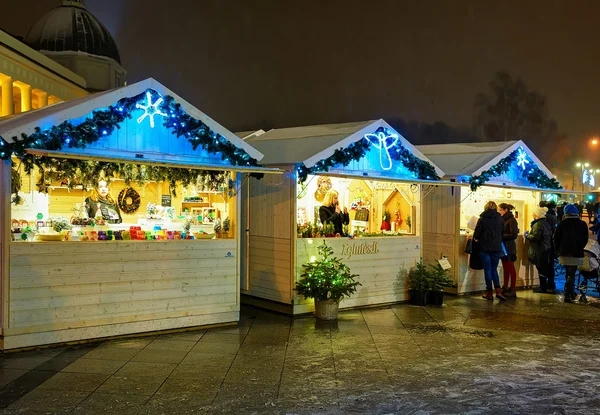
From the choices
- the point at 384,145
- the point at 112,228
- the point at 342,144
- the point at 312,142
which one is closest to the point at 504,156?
the point at 384,145

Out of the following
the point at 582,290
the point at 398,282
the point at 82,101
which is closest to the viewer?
the point at 82,101

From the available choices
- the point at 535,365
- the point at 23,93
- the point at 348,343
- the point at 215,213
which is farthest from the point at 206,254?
the point at 23,93

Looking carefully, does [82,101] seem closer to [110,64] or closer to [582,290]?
[582,290]

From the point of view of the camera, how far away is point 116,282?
8.30 metres

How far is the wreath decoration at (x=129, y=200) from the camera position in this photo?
10.8 m

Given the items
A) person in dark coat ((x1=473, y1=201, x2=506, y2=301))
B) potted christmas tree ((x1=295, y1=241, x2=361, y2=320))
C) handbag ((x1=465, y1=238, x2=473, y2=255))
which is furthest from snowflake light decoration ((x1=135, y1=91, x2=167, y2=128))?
handbag ((x1=465, y1=238, x2=473, y2=255))

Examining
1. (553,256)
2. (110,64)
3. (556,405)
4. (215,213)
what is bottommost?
(556,405)

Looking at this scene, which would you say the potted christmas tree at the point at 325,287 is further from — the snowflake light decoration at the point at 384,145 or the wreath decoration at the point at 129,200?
the wreath decoration at the point at 129,200

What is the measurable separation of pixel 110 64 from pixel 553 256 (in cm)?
3806

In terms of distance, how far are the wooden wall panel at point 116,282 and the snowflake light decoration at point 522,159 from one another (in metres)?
7.43

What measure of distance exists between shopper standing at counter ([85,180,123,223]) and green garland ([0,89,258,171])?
5.91 feet

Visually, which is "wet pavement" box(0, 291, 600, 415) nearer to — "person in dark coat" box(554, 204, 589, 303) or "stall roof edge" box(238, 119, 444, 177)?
"person in dark coat" box(554, 204, 589, 303)

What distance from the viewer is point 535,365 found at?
726cm

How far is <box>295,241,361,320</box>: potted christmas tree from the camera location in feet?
31.7
